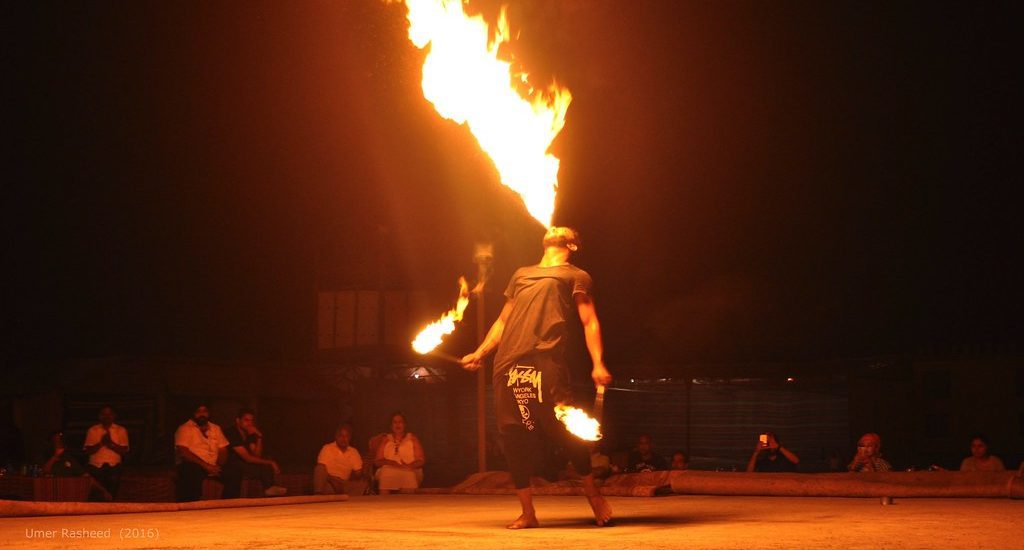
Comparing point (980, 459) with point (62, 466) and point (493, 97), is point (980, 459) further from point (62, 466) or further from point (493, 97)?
point (62, 466)

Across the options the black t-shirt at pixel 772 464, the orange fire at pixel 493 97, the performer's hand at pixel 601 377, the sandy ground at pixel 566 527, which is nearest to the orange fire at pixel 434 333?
the orange fire at pixel 493 97

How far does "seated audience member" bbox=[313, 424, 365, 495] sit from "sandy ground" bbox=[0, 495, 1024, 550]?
519cm

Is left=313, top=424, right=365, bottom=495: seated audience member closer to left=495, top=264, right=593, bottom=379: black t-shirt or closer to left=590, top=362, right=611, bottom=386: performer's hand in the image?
left=495, top=264, right=593, bottom=379: black t-shirt

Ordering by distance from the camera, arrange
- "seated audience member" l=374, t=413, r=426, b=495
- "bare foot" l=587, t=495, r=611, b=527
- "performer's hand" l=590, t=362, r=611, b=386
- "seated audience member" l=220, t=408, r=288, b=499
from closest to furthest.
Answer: "performer's hand" l=590, t=362, r=611, b=386
"bare foot" l=587, t=495, r=611, b=527
"seated audience member" l=220, t=408, r=288, b=499
"seated audience member" l=374, t=413, r=426, b=495

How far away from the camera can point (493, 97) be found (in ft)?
32.9

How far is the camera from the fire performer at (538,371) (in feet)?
23.1

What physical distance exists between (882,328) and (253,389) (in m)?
15.8

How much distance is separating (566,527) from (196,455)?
8455mm

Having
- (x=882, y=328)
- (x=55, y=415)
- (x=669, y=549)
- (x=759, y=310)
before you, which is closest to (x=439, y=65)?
(x=669, y=549)

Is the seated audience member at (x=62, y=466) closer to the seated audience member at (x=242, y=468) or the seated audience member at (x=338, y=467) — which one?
the seated audience member at (x=242, y=468)

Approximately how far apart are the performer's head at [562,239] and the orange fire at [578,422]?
40.2 inches

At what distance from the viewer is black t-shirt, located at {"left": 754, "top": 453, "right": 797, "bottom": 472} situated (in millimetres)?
14828

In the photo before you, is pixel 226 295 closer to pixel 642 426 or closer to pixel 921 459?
pixel 642 426

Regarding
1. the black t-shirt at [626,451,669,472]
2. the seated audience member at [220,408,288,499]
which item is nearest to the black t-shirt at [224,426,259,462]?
the seated audience member at [220,408,288,499]
